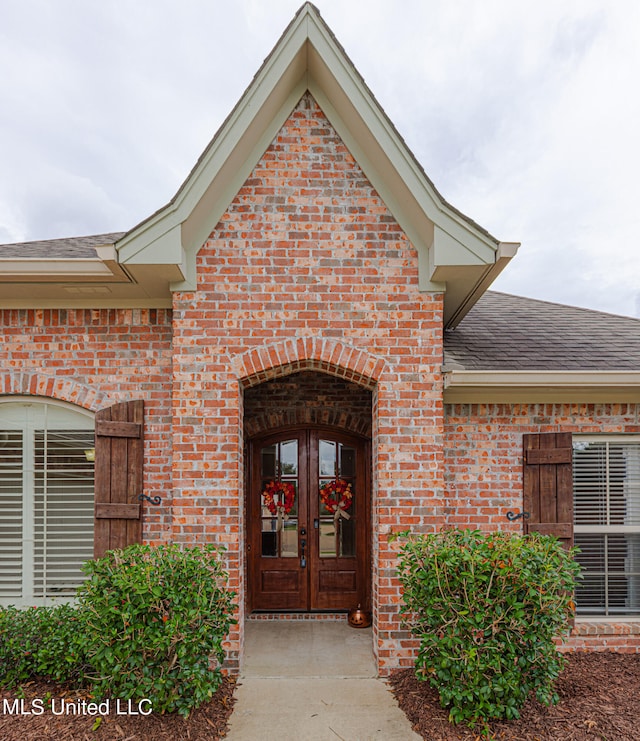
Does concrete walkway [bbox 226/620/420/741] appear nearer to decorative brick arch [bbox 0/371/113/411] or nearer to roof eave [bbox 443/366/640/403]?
roof eave [bbox 443/366/640/403]

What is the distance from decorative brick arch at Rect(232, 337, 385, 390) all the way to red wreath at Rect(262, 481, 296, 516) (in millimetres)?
2400

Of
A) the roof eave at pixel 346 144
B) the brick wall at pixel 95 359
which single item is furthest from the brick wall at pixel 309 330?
the brick wall at pixel 95 359

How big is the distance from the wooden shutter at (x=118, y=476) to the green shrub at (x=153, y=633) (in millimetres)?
1023

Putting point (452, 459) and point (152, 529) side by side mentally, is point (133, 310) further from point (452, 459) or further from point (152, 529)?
point (452, 459)

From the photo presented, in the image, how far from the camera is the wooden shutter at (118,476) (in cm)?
512

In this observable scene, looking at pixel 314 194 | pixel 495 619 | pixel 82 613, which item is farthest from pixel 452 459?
pixel 82 613

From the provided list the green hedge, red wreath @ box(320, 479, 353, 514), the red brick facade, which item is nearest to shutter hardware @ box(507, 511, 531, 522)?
the red brick facade

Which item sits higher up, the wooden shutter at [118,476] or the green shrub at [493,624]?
the wooden shutter at [118,476]

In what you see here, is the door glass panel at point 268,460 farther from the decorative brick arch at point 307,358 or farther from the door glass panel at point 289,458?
the decorative brick arch at point 307,358

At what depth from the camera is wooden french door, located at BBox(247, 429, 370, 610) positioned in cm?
693

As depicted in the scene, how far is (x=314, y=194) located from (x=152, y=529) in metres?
3.73

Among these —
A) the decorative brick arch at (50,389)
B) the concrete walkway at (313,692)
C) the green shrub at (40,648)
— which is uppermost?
the decorative brick arch at (50,389)

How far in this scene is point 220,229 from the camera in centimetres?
507

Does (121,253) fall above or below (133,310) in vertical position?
above
